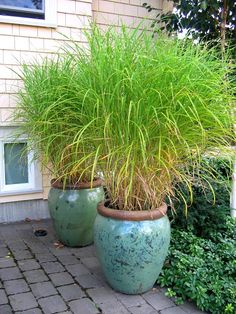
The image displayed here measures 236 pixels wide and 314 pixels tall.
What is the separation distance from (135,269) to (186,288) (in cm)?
38

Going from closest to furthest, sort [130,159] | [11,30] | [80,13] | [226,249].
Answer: [130,159] < [226,249] < [11,30] < [80,13]

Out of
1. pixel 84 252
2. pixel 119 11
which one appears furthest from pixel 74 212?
pixel 119 11

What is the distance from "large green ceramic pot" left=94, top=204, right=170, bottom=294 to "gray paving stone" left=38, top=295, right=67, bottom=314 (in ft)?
1.12

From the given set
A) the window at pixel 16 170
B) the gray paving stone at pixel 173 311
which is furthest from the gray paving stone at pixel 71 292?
the window at pixel 16 170

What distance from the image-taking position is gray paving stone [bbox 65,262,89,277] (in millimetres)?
2488

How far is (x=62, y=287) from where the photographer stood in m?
2.29

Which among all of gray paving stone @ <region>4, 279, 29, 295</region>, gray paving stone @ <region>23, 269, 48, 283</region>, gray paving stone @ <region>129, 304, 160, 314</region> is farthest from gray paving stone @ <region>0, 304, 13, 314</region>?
gray paving stone @ <region>129, 304, 160, 314</region>

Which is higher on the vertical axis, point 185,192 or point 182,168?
point 182,168

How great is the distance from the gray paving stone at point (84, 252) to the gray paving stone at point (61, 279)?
34cm

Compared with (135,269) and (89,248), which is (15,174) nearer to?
(89,248)

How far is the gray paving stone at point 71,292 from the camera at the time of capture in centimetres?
216

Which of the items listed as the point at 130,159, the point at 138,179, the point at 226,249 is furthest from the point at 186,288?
the point at 130,159

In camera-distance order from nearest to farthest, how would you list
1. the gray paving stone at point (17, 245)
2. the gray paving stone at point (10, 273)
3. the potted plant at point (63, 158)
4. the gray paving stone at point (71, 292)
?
the gray paving stone at point (71, 292)
the gray paving stone at point (10, 273)
the potted plant at point (63, 158)
the gray paving stone at point (17, 245)

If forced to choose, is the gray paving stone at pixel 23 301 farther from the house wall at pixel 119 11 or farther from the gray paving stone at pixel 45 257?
the house wall at pixel 119 11
